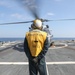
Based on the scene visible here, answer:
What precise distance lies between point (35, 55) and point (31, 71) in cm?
51

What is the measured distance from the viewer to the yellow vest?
5980mm

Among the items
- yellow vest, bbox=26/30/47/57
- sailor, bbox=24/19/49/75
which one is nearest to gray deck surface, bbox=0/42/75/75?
sailor, bbox=24/19/49/75

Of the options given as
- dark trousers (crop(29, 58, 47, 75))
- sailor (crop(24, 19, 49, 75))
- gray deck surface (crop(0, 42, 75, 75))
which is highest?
sailor (crop(24, 19, 49, 75))

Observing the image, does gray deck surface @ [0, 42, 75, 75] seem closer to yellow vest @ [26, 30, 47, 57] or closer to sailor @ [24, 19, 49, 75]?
sailor @ [24, 19, 49, 75]

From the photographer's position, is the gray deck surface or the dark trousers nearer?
the dark trousers

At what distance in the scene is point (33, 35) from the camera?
19.7ft

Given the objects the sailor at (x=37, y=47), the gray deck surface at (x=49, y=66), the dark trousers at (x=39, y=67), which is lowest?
the gray deck surface at (x=49, y=66)

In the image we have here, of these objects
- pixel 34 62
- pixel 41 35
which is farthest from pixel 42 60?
pixel 41 35

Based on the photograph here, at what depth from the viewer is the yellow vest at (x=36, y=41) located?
19.6ft

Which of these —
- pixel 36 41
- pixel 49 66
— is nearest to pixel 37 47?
pixel 36 41

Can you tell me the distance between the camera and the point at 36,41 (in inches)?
235

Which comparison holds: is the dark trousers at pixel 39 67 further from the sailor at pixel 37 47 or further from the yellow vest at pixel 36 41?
the yellow vest at pixel 36 41

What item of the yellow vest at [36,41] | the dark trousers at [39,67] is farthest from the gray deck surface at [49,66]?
the yellow vest at [36,41]

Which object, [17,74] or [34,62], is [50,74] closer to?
[17,74]
